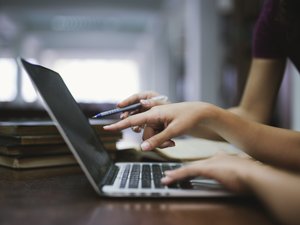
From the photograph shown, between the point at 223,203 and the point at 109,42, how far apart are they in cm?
1166

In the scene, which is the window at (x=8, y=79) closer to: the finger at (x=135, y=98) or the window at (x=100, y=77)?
the window at (x=100, y=77)

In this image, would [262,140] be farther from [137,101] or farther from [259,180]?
[137,101]

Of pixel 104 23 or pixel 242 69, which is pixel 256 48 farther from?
pixel 104 23

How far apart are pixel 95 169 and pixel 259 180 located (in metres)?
0.22

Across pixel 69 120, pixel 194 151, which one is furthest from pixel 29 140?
pixel 194 151

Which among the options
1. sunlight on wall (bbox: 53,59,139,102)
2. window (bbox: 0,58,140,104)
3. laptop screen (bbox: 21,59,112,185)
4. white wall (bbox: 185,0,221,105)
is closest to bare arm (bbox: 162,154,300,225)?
laptop screen (bbox: 21,59,112,185)

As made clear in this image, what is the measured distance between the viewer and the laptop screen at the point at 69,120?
44 centimetres

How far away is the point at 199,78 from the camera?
14.1ft

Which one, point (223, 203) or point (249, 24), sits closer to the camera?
point (223, 203)

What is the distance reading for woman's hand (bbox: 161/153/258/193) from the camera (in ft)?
1.42

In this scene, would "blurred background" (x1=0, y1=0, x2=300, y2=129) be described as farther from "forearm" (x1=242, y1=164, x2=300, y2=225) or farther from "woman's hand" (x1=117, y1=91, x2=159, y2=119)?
"forearm" (x1=242, y1=164, x2=300, y2=225)

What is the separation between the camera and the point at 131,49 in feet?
41.8

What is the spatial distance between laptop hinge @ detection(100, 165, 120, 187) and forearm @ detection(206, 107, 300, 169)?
17 cm

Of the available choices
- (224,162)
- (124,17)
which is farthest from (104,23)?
(224,162)
